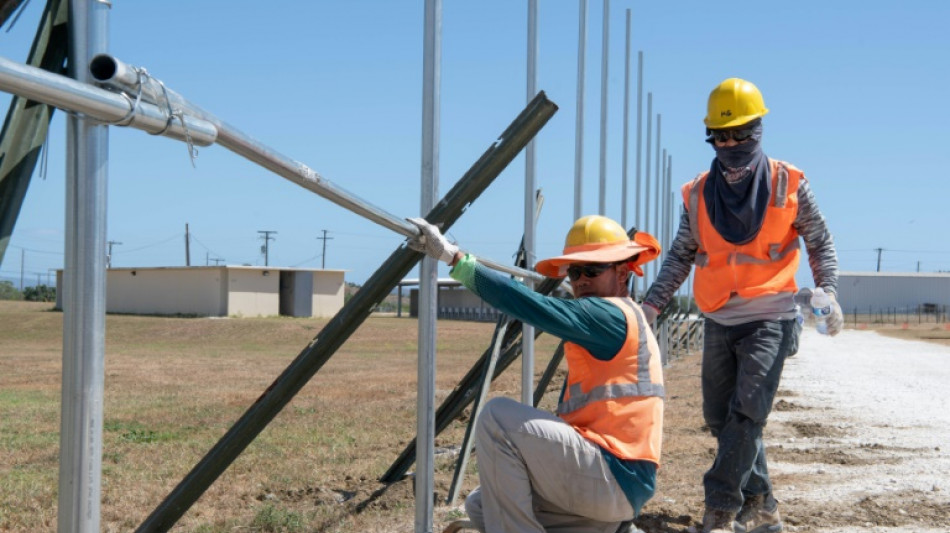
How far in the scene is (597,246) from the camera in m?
3.53

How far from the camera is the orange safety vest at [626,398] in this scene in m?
3.30

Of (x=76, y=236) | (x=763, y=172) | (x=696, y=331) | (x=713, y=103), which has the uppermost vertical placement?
(x=713, y=103)

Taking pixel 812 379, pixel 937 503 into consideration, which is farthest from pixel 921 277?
pixel 937 503

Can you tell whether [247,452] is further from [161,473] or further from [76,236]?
[76,236]

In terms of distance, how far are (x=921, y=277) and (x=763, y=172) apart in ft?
273

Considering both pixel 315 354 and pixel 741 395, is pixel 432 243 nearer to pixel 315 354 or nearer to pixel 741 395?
pixel 315 354

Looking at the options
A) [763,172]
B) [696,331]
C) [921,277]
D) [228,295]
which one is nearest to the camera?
[763,172]

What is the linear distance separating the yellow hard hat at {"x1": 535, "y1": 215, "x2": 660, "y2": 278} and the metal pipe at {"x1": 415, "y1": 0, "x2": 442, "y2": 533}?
57 cm

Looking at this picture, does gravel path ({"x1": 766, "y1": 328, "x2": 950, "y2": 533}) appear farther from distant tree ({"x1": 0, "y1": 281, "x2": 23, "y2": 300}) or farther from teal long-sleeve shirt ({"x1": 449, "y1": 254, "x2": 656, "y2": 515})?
distant tree ({"x1": 0, "y1": 281, "x2": 23, "y2": 300})

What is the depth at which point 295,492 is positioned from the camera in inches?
214

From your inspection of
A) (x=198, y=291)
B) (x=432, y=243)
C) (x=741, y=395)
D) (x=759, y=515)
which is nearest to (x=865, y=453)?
(x=759, y=515)

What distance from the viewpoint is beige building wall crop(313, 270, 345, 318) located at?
4888 centimetres

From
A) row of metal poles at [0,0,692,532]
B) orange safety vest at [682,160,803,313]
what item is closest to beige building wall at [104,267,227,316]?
orange safety vest at [682,160,803,313]

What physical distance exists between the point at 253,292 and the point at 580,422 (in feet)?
139
